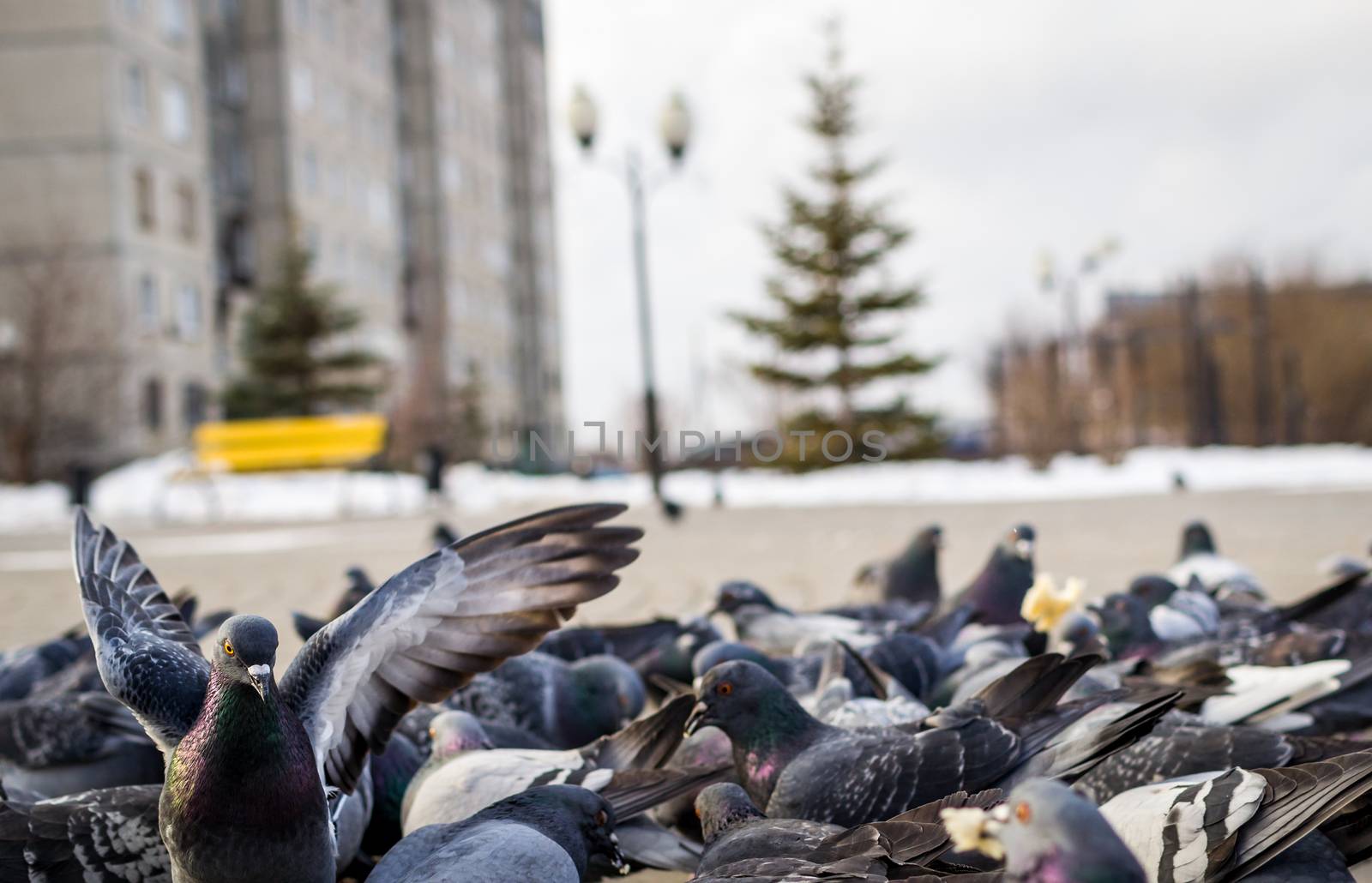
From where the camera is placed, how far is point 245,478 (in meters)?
19.9

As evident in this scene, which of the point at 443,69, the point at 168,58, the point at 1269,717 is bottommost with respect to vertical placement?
the point at 1269,717

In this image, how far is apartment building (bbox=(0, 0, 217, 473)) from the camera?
2597 cm

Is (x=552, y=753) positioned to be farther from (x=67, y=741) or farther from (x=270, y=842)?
(x=67, y=741)

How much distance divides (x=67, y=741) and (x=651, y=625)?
1945 mm

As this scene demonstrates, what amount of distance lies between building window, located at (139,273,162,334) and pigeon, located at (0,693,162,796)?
30002 mm

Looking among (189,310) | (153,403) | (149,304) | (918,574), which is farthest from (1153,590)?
(189,310)

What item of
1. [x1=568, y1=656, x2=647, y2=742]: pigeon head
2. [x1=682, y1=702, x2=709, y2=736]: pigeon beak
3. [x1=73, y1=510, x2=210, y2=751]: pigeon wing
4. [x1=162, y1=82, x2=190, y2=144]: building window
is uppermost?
[x1=162, y1=82, x2=190, y2=144]: building window

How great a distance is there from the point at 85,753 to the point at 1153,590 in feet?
11.3

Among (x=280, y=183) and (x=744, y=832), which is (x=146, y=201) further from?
(x=744, y=832)

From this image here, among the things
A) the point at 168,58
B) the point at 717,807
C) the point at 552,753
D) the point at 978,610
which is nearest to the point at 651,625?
the point at 978,610

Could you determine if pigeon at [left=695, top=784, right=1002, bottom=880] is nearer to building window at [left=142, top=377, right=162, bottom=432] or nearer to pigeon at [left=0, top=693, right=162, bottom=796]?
pigeon at [left=0, top=693, right=162, bottom=796]

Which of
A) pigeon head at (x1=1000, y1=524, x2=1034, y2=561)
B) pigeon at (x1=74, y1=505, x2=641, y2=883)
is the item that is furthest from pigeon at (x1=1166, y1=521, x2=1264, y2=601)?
pigeon at (x1=74, y1=505, x2=641, y2=883)

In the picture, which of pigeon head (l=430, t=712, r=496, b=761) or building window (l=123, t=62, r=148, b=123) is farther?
building window (l=123, t=62, r=148, b=123)

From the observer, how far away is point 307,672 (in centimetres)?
188
